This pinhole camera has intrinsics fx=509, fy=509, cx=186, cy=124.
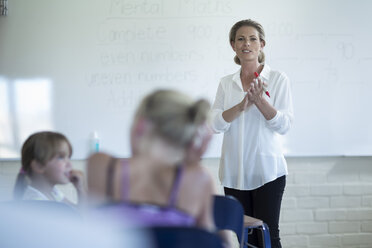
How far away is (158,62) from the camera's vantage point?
3598mm

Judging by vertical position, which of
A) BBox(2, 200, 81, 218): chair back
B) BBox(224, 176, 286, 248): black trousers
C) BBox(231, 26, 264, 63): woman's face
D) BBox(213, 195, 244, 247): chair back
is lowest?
BBox(224, 176, 286, 248): black trousers

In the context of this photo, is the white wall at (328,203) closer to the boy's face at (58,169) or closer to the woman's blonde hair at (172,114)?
the boy's face at (58,169)

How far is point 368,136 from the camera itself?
3.81 meters

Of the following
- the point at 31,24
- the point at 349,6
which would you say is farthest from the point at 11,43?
the point at 349,6

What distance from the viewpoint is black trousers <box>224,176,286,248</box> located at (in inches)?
101

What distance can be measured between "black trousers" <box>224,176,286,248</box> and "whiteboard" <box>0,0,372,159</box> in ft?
3.35

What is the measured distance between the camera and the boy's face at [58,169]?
200 cm

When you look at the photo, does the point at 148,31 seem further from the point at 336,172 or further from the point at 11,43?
the point at 336,172

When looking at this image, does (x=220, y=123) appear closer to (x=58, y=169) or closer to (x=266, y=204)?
(x=266, y=204)

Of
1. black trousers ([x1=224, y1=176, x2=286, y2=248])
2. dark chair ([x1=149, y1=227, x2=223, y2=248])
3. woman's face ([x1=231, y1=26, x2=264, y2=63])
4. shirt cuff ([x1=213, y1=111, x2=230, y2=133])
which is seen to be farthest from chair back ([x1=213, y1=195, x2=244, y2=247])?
woman's face ([x1=231, y1=26, x2=264, y2=63])

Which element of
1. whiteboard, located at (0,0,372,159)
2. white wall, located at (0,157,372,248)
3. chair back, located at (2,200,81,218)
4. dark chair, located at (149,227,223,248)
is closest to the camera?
dark chair, located at (149,227,223,248)

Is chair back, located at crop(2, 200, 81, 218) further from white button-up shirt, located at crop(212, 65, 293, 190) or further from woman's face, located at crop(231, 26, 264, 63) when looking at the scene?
woman's face, located at crop(231, 26, 264, 63)

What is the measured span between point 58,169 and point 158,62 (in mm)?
1732

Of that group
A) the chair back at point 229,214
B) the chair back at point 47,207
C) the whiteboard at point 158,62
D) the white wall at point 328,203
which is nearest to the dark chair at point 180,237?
the chair back at point 47,207
